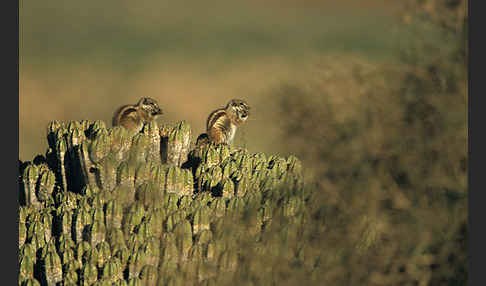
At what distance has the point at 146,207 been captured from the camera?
1008 cm

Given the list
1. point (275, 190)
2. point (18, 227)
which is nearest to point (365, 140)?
point (275, 190)

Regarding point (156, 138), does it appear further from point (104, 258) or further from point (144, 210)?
point (104, 258)

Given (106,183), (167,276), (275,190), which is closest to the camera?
(167,276)

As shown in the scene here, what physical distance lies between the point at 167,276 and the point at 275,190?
159 centimetres

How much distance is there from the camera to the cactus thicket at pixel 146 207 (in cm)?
929

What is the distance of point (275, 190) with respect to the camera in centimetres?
982

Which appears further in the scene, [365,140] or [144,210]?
[144,210]

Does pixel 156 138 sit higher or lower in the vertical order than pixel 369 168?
higher

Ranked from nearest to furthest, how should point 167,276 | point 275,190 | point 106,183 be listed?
point 167,276 → point 275,190 → point 106,183

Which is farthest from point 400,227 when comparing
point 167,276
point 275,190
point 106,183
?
point 106,183

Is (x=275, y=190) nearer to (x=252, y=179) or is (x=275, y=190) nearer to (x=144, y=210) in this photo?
(x=252, y=179)

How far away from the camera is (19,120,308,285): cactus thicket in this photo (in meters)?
9.29

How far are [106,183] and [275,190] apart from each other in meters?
2.10

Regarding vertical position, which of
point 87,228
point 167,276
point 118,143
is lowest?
point 167,276
